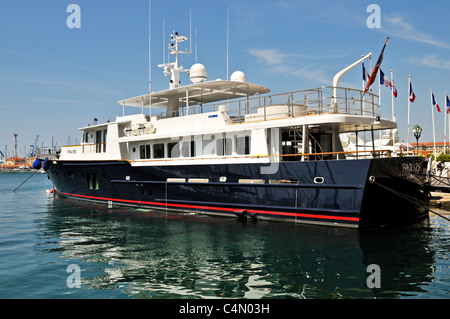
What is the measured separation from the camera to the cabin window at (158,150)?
59.4ft

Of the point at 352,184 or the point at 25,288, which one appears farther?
the point at 352,184

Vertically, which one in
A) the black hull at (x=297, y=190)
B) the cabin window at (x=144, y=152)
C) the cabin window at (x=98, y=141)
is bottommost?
the black hull at (x=297, y=190)

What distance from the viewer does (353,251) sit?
10102mm

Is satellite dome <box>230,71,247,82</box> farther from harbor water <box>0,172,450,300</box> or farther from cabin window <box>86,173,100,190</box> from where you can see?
cabin window <box>86,173,100,190</box>

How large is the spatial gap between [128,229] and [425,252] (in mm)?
9564

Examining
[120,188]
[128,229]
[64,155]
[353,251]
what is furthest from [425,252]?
[64,155]

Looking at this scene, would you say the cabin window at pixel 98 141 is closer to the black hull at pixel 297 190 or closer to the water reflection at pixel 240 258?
the black hull at pixel 297 190

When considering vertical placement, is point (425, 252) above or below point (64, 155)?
below

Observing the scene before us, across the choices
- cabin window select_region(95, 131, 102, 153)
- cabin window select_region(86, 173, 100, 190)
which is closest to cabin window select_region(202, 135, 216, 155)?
cabin window select_region(86, 173, 100, 190)

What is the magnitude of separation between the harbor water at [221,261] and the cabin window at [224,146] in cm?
296

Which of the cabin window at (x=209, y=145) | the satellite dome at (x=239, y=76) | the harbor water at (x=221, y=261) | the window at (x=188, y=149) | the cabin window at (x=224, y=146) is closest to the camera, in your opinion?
the harbor water at (x=221, y=261)

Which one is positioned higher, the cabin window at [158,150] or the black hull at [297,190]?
the cabin window at [158,150]

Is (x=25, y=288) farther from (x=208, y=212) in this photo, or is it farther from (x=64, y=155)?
(x=64, y=155)

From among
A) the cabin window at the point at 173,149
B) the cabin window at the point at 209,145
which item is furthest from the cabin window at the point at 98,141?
the cabin window at the point at 209,145
